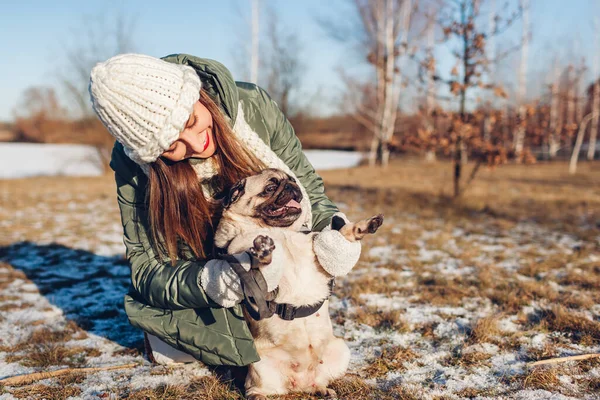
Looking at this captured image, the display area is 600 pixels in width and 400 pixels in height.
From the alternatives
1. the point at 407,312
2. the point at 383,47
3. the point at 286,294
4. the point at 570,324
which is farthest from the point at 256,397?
the point at 383,47

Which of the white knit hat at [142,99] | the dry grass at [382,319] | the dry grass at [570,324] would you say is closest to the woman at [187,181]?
the white knit hat at [142,99]

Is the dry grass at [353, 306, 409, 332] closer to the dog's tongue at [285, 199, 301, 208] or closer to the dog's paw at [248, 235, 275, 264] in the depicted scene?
the dog's tongue at [285, 199, 301, 208]

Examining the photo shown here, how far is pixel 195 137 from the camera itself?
2.18m

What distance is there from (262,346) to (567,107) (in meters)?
30.1

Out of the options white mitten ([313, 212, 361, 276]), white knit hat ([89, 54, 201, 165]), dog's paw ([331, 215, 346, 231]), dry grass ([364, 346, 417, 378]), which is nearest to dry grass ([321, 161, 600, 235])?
dry grass ([364, 346, 417, 378])

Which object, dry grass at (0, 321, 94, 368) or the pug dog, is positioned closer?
the pug dog

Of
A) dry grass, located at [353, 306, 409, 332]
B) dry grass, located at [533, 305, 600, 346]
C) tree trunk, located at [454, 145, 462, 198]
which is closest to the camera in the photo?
dry grass, located at [533, 305, 600, 346]

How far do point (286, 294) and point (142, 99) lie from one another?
1127 millimetres

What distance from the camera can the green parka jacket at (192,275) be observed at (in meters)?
2.25

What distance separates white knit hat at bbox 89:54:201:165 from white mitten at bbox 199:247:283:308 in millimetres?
626

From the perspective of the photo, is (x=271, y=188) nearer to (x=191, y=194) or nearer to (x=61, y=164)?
(x=191, y=194)

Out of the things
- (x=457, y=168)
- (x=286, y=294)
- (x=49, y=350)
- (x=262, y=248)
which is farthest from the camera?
(x=457, y=168)

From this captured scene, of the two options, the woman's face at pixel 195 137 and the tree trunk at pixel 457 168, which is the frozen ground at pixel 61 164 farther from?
the woman's face at pixel 195 137

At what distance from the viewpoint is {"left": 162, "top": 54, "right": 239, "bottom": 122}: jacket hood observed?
233 centimetres
